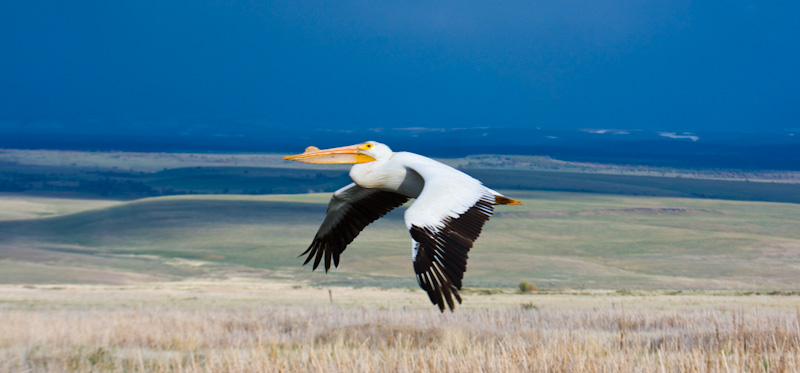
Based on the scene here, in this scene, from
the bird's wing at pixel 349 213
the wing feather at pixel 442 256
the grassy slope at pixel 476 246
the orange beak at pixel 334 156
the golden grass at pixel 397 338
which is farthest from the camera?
the grassy slope at pixel 476 246

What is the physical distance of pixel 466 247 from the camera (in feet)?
18.9

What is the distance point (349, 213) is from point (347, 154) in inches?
43.7

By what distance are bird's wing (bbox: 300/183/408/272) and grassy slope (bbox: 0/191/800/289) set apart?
1710 cm

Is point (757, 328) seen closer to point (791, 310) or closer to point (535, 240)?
point (791, 310)

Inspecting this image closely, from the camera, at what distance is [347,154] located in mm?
6535

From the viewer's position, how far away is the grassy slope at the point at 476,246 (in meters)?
28.7

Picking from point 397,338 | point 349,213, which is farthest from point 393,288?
point 349,213

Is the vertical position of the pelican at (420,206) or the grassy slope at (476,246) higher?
the pelican at (420,206)

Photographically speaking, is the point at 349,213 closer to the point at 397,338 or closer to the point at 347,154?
the point at 347,154

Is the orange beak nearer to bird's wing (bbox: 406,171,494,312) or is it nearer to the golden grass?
bird's wing (bbox: 406,171,494,312)

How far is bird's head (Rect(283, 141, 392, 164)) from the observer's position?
20.6ft

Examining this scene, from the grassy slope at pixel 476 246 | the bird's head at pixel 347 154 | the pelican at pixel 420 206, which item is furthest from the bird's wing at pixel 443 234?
the grassy slope at pixel 476 246

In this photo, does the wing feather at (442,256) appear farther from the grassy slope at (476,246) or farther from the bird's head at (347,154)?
the grassy slope at (476,246)

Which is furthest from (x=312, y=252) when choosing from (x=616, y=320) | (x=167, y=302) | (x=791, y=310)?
(x=167, y=302)
